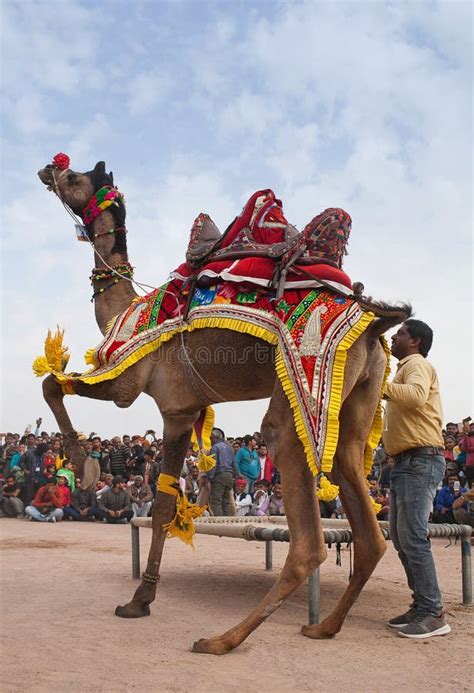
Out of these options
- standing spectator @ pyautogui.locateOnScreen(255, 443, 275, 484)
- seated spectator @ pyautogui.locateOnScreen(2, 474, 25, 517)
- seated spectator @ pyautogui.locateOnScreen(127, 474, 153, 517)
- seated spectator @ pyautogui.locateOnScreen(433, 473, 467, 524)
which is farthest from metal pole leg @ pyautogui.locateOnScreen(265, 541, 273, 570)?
seated spectator @ pyautogui.locateOnScreen(2, 474, 25, 517)

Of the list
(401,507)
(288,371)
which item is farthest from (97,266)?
(401,507)

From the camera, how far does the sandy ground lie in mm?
3783

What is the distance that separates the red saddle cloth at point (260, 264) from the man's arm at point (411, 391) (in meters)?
0.82

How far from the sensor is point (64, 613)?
5.30 m

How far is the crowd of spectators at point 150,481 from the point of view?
1333 cm

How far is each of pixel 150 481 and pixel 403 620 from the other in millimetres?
12688

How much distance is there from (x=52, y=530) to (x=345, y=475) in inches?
402

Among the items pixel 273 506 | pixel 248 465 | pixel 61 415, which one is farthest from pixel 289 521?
pixel 248 465

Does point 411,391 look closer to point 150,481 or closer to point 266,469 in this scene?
point 266,469

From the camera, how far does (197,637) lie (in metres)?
4.72

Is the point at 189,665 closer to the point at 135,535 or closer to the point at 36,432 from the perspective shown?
the point at 135,535

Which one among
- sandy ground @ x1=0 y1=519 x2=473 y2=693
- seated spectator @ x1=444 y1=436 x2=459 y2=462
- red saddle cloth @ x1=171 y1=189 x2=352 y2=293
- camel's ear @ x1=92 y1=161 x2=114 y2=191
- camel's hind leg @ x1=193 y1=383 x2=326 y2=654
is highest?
camel's ear @ x1=92 y1=161 x2=114 y2=191

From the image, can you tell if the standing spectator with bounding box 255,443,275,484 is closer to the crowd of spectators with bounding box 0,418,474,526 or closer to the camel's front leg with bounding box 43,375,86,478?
the crowd of spectators with bounding box 0,418,474,526

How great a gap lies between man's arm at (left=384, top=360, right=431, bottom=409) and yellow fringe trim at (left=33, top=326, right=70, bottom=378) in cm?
244
